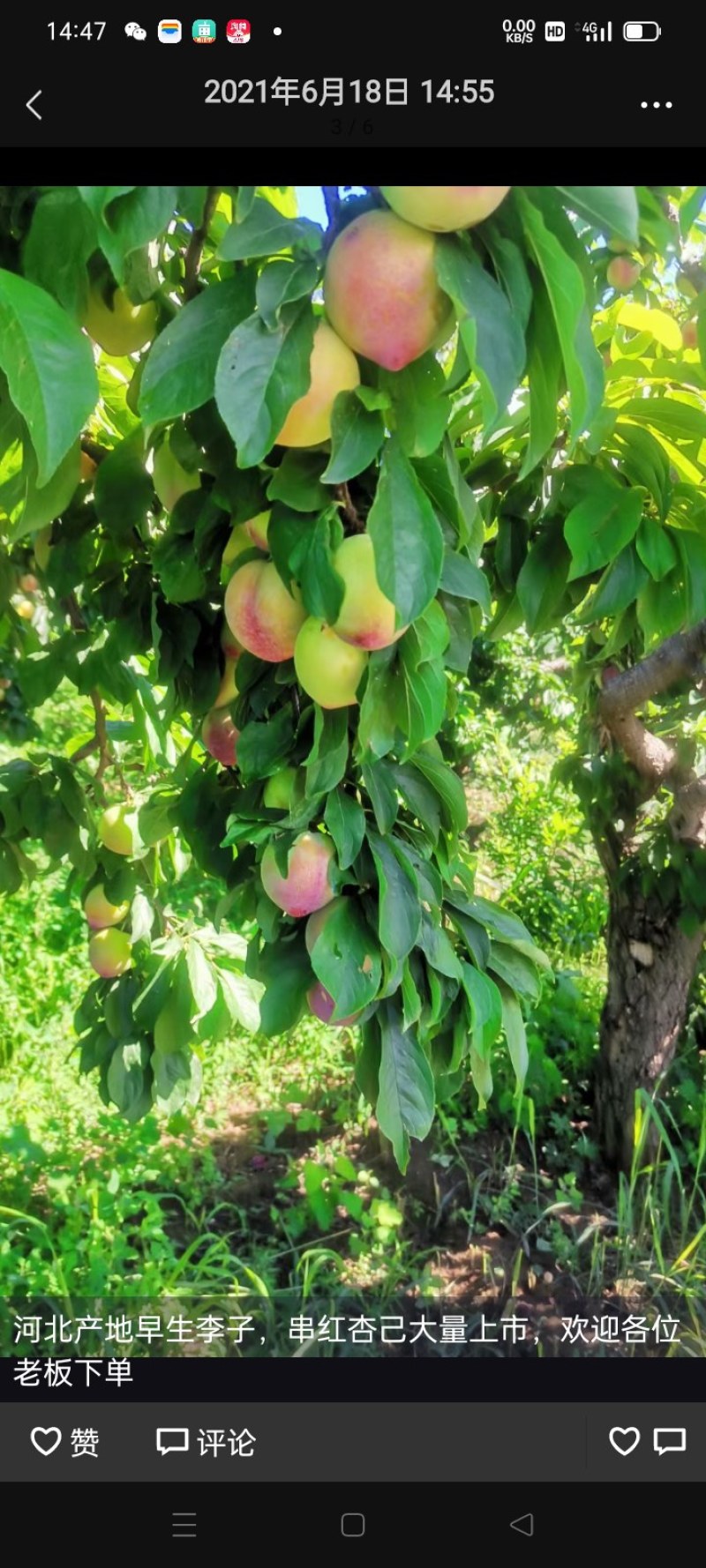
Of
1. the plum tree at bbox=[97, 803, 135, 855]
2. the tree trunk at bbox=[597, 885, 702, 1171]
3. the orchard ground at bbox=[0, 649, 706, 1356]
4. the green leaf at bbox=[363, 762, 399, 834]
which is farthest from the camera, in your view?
the tree trunk at bbox=[597, 885, 702, 1171]

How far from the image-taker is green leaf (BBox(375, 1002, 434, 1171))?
539mm

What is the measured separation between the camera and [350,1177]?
166 centimetres

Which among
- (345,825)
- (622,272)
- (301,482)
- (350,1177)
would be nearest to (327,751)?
(345,825)

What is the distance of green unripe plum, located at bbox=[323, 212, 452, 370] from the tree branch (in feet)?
0.34

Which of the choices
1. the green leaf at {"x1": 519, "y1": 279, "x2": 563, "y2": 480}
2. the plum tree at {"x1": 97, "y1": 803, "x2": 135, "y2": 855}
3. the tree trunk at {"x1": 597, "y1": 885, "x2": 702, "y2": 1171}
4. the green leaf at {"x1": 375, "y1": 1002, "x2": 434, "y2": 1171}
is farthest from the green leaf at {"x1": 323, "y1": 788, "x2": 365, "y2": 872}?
the tree trunk at {"x1": 597, "y1": 885, "x2": 702, "y2": 1171}

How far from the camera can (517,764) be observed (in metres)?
2.71

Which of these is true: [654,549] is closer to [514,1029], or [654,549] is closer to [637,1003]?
[514,1029]

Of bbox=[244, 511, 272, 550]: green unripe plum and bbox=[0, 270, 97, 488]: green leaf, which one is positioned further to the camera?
bbox=[244, 511, 272, 550]: green unripe plum

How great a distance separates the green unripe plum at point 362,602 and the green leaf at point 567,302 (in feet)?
0.36
